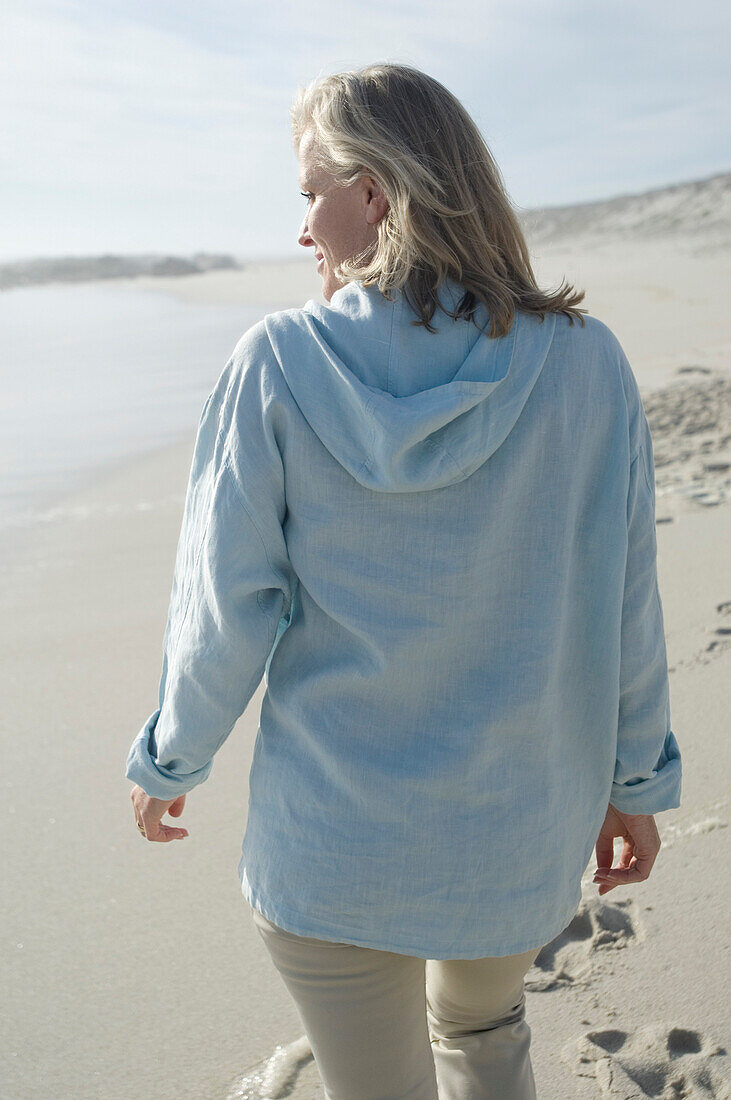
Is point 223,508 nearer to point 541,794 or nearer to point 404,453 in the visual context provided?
point 404,453

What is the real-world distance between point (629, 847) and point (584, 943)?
764 mm

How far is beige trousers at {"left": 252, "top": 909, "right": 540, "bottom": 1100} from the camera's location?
1222 millimetres

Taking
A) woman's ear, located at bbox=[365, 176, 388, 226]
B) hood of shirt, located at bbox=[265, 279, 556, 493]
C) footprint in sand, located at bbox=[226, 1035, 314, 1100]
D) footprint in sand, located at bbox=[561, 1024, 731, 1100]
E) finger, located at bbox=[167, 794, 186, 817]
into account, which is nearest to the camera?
hood of shirt, located at bbox=[265, 279, 556, 493]

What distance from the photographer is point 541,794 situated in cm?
122

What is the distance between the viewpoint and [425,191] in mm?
1141

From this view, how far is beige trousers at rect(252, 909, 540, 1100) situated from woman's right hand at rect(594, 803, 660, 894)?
0.24 meters

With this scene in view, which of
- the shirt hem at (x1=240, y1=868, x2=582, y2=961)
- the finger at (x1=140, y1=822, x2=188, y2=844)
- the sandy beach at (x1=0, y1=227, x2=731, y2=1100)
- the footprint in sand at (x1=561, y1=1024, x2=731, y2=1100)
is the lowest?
the sandy beach at (x1=0, y1=227, x2=731, y2=1100)

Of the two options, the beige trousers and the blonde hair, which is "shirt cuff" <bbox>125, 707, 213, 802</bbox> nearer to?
the beige trousers

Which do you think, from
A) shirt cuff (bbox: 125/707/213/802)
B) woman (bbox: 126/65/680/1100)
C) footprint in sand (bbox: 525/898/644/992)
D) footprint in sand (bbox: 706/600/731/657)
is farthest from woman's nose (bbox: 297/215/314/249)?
footprint in sand (bbox: 706/600/731/657)

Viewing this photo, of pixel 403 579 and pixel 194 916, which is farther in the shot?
pixel 194 916

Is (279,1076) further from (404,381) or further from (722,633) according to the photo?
(722,633)

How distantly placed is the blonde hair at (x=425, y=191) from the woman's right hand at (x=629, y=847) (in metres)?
0.72

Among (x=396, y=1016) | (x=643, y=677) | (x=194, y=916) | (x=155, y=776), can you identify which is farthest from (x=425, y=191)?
(x=194, y=916)

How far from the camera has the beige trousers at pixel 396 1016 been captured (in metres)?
1.22
